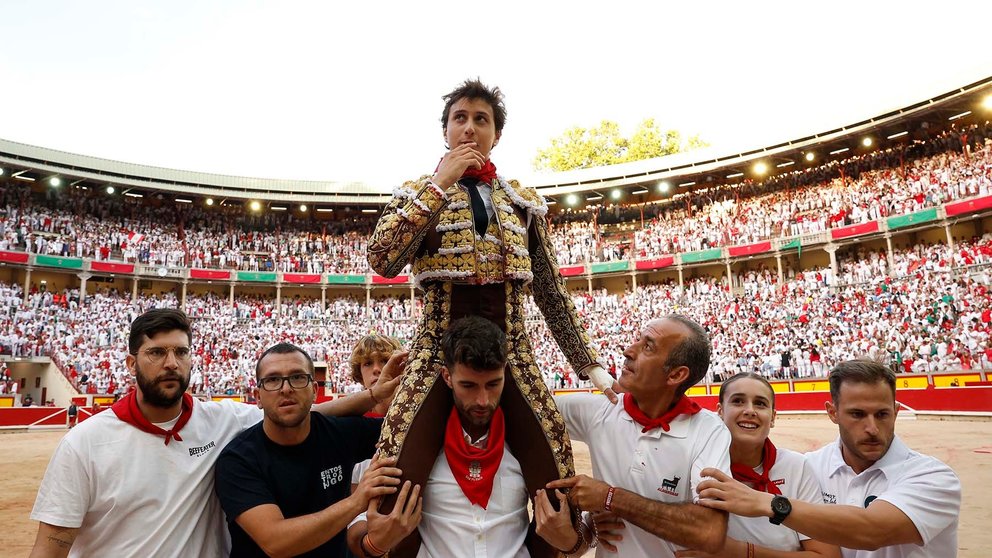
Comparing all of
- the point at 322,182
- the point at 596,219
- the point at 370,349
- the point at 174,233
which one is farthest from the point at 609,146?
the point at 370,349

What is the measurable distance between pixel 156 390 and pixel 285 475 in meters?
0.61

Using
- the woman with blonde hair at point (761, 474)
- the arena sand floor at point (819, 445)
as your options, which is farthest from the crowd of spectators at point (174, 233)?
the woman with blonde hair at point (761, 474)

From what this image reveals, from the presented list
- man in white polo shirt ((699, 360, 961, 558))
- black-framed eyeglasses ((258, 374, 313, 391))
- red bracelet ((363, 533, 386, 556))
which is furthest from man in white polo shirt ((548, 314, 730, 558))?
black-framed eyeglasses ((258, 374, 313, 391))

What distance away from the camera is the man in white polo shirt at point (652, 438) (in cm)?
219

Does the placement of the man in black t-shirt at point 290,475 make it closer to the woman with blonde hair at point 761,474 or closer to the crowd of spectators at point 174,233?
the woman with blonde hair at point 761,474

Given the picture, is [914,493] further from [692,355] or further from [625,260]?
[625,260]

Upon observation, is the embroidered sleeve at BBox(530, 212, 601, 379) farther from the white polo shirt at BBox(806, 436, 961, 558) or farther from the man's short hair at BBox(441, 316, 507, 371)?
the white polo shirt at BBox(806, 436, 961, 558)

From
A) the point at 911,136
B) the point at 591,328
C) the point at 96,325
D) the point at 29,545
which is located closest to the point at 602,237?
the point at 591,328

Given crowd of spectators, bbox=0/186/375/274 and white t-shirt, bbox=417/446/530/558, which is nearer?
white t-shirt, bbox=417/446/530/558

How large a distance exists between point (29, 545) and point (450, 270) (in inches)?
187

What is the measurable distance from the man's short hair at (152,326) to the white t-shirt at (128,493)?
0.97 ft

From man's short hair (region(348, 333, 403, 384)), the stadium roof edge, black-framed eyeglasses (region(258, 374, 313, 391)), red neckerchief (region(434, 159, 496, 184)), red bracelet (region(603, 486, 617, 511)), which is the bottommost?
red bracelet (region(603, 486, 617, 511))

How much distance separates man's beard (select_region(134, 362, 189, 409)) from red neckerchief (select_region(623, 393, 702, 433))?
1.76 metres

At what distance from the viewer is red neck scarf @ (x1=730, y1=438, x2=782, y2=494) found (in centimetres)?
249
